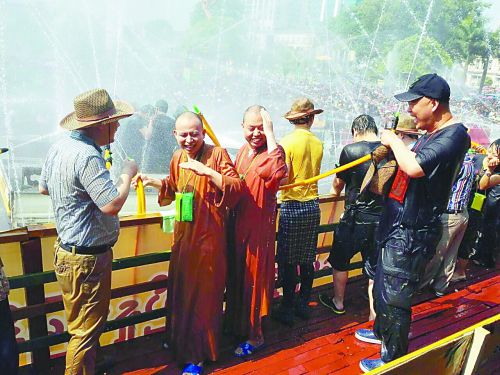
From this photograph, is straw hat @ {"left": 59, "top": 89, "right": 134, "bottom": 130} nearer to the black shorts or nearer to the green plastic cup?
the green plastic cup

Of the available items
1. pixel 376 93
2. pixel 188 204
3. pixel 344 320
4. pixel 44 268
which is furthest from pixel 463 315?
pixel 376 93

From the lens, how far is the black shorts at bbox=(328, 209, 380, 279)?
3039mm

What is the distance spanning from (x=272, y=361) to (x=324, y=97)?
20.1m

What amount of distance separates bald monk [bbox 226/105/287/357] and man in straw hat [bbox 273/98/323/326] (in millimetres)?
295

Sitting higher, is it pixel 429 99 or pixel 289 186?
pixel 429 99

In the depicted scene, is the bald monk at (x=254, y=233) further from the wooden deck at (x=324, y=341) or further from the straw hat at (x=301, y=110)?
the straw hat at (x=301, y=110)

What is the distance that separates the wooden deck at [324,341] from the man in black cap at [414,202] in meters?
0.42

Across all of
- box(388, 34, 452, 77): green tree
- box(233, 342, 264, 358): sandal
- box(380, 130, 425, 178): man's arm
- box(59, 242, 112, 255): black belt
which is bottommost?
box(233, 342, 264, 358): sandal

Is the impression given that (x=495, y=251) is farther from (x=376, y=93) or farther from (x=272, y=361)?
(x=376, y=93)

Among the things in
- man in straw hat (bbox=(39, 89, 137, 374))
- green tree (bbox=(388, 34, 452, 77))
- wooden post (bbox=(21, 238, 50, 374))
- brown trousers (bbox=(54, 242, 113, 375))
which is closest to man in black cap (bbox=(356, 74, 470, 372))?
man in straw hat (bbox=(39, 89, 137, 374))

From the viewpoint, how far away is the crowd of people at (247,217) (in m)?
2.03

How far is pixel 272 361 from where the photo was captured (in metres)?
2.65

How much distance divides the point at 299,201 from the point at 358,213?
0.49m

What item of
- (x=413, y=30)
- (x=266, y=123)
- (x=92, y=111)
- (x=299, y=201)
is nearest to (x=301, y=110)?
(x=266, y=123)
